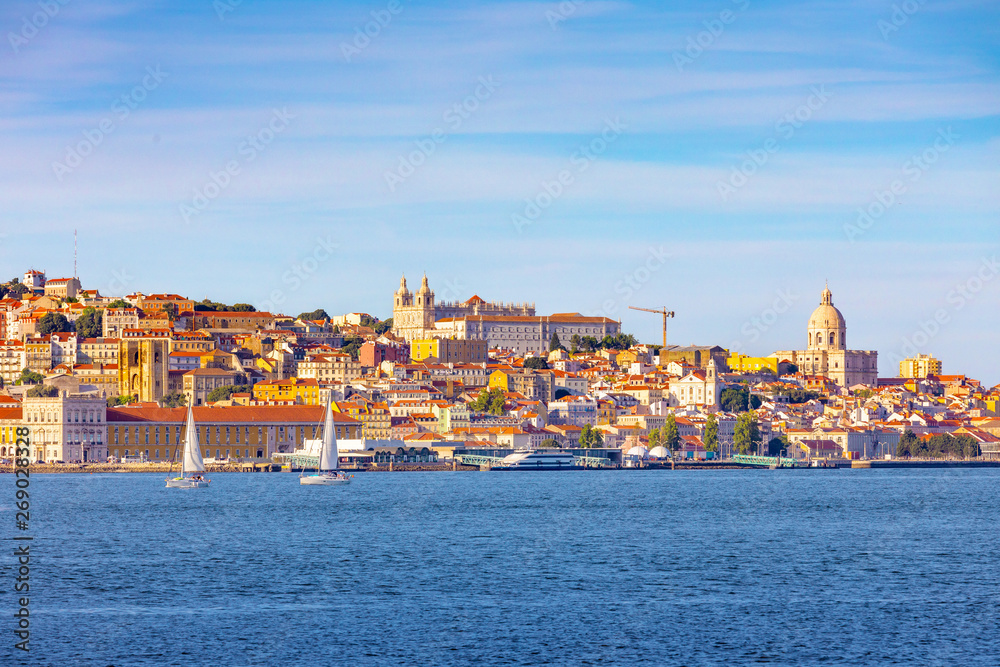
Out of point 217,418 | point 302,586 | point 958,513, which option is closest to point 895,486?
point 958,513

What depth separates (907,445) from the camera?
96.8m

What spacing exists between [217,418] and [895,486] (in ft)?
101

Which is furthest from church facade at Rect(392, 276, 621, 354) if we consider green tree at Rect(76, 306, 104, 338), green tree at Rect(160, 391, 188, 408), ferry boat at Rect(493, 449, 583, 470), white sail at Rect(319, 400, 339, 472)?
white sail at Rect(319, 400, 339, 472)

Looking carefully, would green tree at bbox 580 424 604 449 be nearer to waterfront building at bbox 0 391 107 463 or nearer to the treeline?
the treeline

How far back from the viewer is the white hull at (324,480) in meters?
58.5

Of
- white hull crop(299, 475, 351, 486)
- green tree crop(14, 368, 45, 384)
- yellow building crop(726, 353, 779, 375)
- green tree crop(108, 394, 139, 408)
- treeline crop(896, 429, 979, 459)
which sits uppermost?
yellow building crop(726, 353, 779, 375)

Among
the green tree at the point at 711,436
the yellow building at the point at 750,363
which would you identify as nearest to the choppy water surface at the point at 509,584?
the green tree at the point at 711,436

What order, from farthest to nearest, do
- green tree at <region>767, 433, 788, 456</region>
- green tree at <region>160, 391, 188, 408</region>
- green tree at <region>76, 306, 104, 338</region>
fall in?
green tree at <region>76, 306, 104, 338</region>, green tree at <region>767, 433, 788, 456</region>, green tree at <region>160, 391, 188, 408</region>

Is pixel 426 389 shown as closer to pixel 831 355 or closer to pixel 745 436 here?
pixel 745 436

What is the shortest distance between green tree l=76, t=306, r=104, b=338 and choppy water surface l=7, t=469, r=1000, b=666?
6199 cm

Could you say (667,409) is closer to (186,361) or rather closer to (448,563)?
(186,361)

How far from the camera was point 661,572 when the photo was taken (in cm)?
2453

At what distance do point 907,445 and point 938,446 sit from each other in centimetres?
174

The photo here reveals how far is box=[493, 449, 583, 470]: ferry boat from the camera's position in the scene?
77875mm
